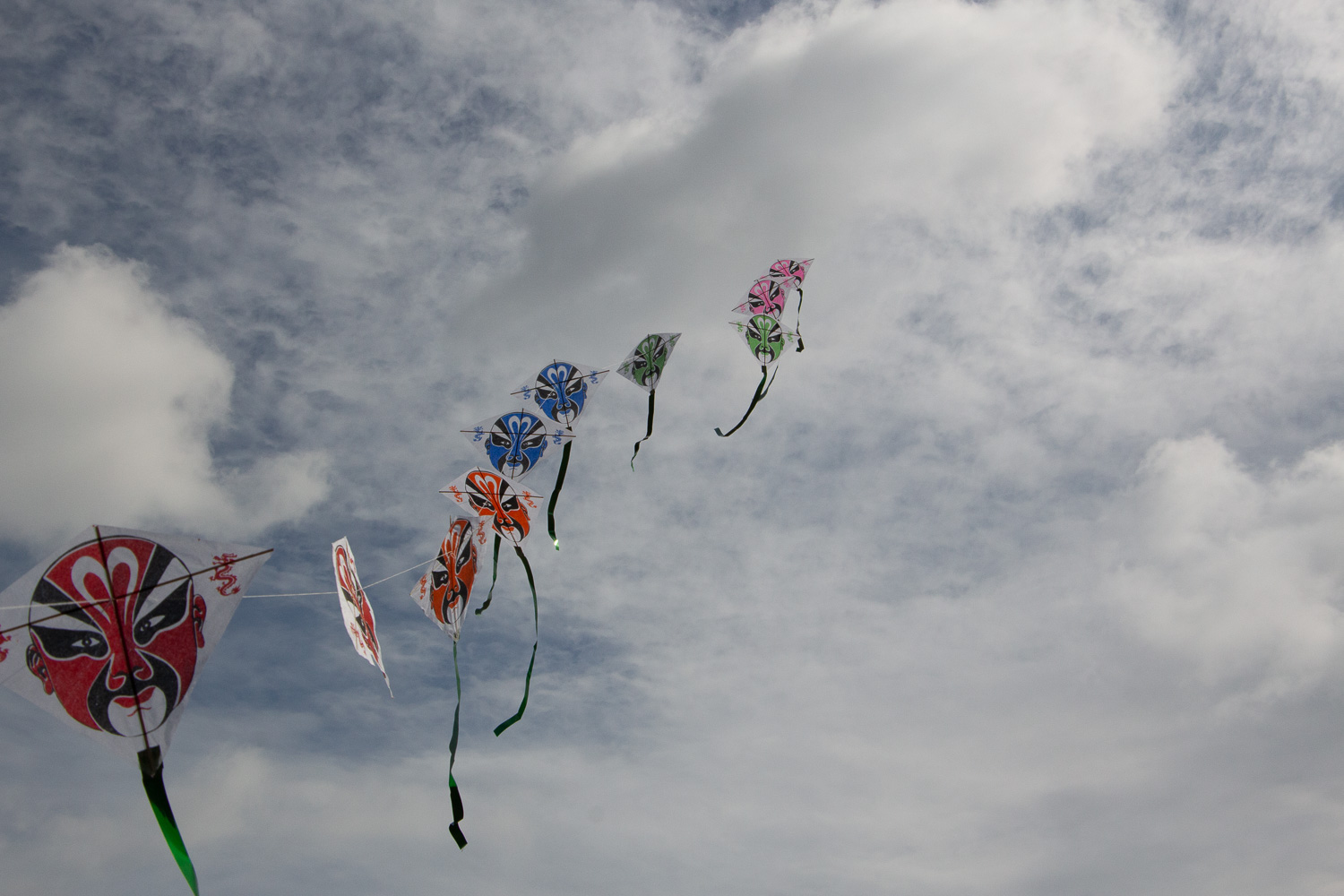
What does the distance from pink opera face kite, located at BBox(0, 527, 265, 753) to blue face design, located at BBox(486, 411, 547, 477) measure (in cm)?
964

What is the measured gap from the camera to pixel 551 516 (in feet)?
71.9

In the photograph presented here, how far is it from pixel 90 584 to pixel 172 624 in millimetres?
1360

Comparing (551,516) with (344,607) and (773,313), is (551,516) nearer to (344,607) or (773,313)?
(344,607)

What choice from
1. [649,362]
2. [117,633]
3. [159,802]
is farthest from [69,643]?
[649,362]

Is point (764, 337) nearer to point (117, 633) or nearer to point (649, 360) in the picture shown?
point (649, 360)

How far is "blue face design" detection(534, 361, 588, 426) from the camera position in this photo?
2342 cm

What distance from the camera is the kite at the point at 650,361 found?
82.6ft

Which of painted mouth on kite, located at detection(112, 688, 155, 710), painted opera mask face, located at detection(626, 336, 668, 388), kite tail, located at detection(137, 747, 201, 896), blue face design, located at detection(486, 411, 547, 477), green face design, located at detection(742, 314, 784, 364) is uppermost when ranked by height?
green face design, located at detection(742, 314, 784, 364)

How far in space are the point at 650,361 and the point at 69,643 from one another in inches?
641

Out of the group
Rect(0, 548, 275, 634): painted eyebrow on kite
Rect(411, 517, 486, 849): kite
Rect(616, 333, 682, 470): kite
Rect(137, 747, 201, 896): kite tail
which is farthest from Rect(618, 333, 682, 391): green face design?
Rect(137, 747, 201, 896): kite tail

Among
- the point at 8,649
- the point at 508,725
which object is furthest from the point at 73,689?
the point at 508,725

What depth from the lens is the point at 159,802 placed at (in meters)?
12.7

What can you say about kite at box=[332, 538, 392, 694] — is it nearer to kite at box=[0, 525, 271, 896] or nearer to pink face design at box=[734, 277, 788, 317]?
kite at box=[0, 525, 271, 896]

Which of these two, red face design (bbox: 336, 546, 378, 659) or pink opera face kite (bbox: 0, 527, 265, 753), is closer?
pink opera face kite (bbox: 0, 527, 265, 753)
